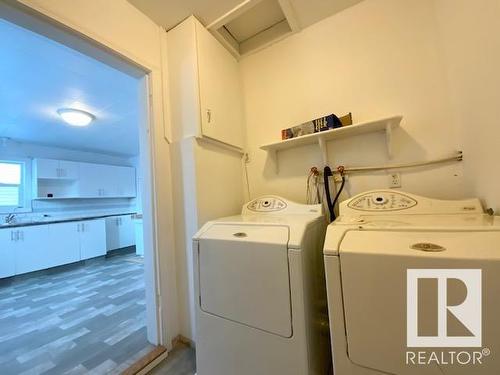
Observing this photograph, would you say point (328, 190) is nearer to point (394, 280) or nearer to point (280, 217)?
point (280, 217)

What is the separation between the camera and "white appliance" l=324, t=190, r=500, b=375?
0.64m

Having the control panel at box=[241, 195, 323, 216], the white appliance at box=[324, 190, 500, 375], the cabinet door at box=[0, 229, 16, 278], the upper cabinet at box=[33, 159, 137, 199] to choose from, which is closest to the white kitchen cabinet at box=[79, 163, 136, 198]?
the upper cabinet at box=[33, 159, 137, 199]

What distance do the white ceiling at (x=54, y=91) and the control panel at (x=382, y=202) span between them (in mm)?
1884

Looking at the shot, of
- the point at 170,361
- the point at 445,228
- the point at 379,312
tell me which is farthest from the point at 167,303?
the point at 445,228

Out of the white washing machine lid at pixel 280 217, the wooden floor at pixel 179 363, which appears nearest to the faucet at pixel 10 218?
the wooden floor at pixel 179 363

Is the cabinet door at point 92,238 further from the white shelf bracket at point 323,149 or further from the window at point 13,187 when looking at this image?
the white shelf bracket at point 323,149

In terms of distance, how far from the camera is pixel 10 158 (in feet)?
12.5

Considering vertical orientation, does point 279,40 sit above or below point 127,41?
above

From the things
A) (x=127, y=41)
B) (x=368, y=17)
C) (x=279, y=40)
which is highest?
(x=279, y=40)

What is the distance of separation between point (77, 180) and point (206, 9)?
454cm

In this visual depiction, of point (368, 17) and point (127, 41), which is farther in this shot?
point (368, 17)

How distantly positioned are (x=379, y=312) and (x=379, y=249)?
8.5 inches

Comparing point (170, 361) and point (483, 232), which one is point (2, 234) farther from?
point (483, 232)
